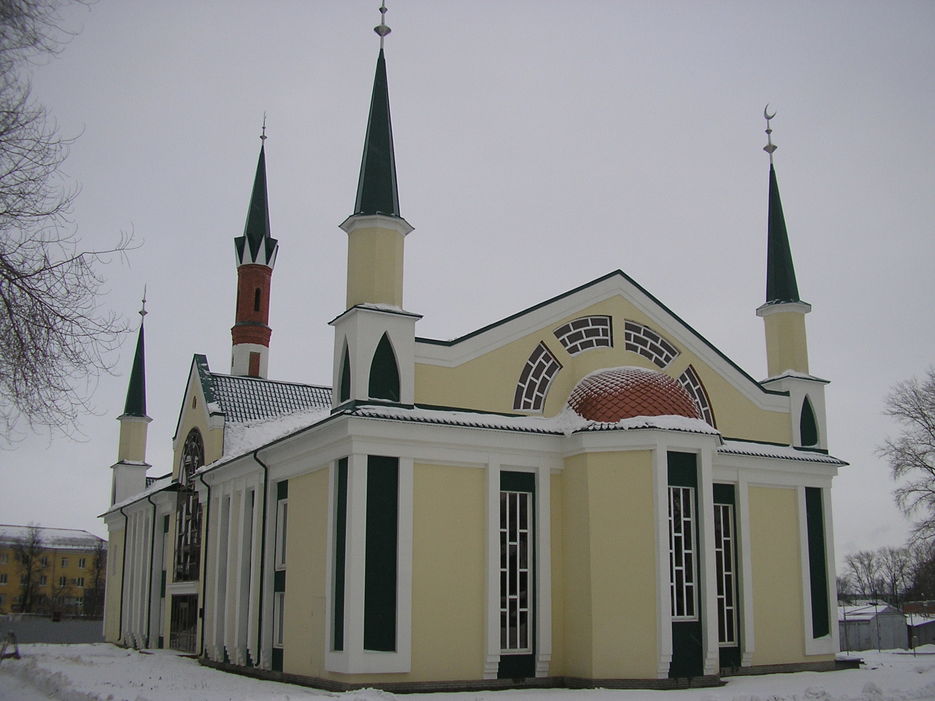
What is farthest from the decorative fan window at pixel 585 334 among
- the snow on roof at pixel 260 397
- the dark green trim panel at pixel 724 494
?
the snow on roof at pixel 260 397

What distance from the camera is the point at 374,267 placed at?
17641 millimetres

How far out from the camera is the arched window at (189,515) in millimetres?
25781

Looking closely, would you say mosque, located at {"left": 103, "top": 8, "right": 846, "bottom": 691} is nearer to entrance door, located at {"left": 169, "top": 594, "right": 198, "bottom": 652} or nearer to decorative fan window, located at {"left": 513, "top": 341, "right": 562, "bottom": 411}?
decorative fan window, located at {"left": 513, "top": 341, "right": 562, "bottom": 411}

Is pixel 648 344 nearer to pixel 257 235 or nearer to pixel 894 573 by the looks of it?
pixel 257 235

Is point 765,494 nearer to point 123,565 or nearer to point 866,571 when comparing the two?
point 123,565

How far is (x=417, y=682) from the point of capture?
1625cm

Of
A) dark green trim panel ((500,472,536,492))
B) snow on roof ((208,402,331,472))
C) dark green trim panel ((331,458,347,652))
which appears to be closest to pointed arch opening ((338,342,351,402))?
dark green trim panel ((331,458,347,652))

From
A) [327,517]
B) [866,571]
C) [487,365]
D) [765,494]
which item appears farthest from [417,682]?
[866,571]

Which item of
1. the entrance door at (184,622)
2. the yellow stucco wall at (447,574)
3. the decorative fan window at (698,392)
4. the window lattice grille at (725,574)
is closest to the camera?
the yellow stucco wall at (447,574)

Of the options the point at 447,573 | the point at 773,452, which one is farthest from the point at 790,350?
the point at 447,573

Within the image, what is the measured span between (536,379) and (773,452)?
5.98 metres

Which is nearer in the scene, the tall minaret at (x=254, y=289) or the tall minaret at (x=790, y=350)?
the tall minaret at (x=790, y=350)

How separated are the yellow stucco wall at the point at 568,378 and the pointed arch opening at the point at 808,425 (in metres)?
0.44

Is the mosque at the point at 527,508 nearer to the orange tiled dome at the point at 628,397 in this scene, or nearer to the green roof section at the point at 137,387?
the orange tiled dome at the point at 628,397
